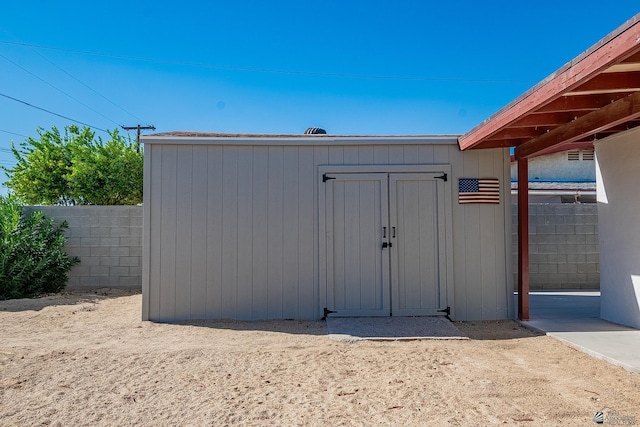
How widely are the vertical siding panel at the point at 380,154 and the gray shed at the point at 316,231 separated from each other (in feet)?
0.08

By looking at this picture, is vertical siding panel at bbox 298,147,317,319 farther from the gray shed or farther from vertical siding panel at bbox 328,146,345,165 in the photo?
vertical siding panel at bbox 328,146,345,165

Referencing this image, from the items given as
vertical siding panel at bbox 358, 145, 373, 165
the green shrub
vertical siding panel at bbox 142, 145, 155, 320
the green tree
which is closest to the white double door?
vertical siding panel at bbox 358, 145, 373, 165

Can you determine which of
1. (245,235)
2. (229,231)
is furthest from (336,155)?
(229,231)

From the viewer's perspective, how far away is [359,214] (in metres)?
5.44

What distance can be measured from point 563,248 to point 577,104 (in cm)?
486

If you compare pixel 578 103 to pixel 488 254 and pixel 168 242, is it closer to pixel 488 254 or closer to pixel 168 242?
pixel 488 254

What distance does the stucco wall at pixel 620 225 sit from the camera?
481 centimetres

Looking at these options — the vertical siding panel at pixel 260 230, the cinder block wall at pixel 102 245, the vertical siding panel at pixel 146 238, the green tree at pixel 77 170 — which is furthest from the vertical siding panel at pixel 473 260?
the green tree at pixel 77 170

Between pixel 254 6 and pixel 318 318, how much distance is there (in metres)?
7.73

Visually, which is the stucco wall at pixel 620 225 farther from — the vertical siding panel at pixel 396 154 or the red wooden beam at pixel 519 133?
the vertical siding panel at pixel 396 154

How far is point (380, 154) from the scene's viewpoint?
548 cm

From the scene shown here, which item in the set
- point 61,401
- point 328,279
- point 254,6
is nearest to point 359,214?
point 328,279

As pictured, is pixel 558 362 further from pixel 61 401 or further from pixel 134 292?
pixel 134 292

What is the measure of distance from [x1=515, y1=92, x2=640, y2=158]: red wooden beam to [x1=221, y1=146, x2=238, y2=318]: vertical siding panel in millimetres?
3614
